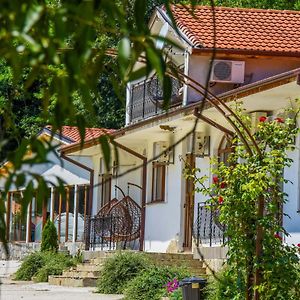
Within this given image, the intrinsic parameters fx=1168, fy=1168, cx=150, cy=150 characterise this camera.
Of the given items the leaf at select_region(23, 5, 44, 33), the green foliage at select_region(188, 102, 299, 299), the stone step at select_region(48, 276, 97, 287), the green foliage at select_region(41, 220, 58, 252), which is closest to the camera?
the leaf at select_region(23, 5, 44, 33)

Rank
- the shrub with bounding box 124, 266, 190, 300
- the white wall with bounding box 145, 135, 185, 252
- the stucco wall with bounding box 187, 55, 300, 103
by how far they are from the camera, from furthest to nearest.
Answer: the white wall with bounding box 145, 135, 185, 252, the stucco wall with bounding box 187, 55, 300, 103, the shrub with bounding box 124, 266, 190, 300

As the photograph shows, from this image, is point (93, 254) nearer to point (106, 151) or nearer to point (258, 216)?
point (258, 216)

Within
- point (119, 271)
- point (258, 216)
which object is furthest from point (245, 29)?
point (258, 216)

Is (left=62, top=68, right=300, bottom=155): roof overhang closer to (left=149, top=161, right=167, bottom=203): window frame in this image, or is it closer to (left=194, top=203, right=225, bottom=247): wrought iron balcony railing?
(left=194, top=203, right=225, bottom=247): wrought iron balcony railing

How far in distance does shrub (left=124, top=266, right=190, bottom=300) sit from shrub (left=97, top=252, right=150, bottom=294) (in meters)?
0.82

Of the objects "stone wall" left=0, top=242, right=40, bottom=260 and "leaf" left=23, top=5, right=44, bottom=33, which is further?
"stone wall" left=0, top=242, right=40, bottom=260

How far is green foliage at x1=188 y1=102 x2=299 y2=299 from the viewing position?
1200 centimetres

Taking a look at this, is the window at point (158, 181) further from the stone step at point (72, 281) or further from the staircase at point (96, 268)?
the stone step at point (72, 281)

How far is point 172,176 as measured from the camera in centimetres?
2812

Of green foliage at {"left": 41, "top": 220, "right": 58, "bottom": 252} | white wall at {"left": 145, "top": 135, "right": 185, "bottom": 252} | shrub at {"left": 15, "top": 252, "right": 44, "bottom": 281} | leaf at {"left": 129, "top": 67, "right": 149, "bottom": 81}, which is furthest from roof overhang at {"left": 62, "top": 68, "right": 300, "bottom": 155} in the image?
leaf at {"left": 129, "top": 67, "right": 149, "bottom": 81}

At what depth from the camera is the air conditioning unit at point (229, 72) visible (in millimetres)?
25625

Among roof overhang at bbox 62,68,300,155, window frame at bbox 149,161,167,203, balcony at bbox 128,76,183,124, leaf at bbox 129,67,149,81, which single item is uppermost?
balcony at bbox 128,76,183,124

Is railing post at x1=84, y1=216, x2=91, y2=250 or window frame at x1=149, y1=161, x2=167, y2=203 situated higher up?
window frame at x1=149, y1=161, x2=167, y2=203

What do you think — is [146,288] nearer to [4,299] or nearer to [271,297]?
[4,299]
